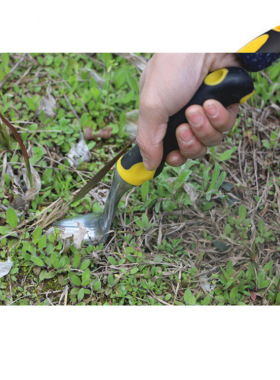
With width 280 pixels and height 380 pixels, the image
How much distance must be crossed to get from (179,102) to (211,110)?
0.25 ft

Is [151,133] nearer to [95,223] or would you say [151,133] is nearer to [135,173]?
[135,173]

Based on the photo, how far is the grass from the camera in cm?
114

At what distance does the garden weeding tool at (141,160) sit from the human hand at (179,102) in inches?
0.7

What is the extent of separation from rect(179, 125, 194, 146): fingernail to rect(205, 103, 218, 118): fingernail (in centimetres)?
7

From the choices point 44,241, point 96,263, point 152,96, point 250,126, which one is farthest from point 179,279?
point 250,126

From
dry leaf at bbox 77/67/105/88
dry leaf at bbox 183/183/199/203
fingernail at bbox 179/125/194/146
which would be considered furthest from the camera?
dry leaf at bbox 77/67/105/88

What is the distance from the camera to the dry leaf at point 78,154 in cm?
139

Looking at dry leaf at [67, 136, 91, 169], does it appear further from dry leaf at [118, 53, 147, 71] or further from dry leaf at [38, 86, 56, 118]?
dry leaf at [118, 53, 147, 71]

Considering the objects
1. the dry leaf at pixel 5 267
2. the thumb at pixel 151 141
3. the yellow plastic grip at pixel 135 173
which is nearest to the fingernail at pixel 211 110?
the thumb at pixel 151 141

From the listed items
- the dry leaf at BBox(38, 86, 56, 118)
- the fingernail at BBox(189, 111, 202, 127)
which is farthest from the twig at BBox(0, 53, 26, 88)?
the fingernail at BBox(189, 111, 202, 127)

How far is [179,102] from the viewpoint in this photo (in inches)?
39.0

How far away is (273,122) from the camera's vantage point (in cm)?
155

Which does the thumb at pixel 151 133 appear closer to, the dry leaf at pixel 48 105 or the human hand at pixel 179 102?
the human hand at pixel 179 102
